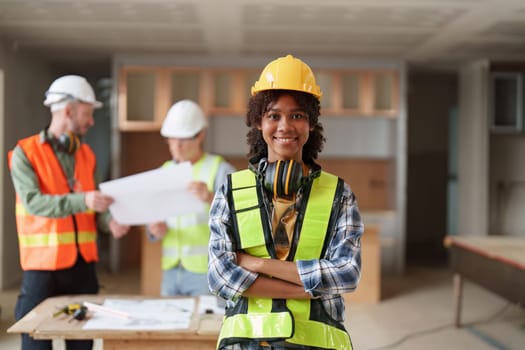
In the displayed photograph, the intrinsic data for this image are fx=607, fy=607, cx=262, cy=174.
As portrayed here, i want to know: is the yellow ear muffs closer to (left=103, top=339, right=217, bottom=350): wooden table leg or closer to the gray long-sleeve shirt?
(left=103, top=339, right=217, bottom=350): wooden table leg

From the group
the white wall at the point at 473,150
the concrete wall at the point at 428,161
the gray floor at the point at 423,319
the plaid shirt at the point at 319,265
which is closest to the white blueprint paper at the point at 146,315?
the plaid shirt at the point at 319,265

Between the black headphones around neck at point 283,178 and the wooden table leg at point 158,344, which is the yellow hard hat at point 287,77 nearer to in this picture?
the black headphones around neck at point 283,178

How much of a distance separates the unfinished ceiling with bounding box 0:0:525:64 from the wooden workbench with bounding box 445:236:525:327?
192cm

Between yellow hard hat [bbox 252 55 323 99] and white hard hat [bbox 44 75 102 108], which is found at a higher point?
white hard hat [bbox 44 75 102 108]

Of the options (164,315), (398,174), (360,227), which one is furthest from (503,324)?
(360,227)

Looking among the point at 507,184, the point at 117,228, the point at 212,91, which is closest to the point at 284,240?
the point at 117,228

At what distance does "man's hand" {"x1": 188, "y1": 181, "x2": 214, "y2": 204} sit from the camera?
2.78 metres

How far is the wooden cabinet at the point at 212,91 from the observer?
24.0 ft

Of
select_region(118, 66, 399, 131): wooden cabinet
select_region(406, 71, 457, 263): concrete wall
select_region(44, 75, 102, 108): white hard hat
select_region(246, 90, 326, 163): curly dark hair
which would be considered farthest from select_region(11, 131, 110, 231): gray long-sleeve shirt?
select_region(406, 71, 457, 263): concrete wall

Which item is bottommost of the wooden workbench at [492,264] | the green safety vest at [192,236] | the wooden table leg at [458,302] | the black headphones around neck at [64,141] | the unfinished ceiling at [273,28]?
the wooden table leg at [458,302]

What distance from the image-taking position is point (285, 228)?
1519 mm

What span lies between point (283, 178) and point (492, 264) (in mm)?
3239

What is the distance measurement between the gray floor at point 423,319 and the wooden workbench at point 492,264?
0.32 meters

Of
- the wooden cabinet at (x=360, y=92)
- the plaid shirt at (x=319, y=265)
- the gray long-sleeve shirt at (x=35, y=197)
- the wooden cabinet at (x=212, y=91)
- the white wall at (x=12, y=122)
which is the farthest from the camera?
the wooden cabinet at (x=360, y=92)
